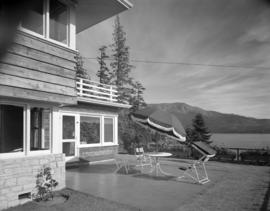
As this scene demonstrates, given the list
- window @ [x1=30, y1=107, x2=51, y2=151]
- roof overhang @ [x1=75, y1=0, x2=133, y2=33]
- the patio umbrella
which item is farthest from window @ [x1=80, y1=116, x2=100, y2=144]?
roof overhang @ [x1=75, y1=0, x2=133, y2=33]

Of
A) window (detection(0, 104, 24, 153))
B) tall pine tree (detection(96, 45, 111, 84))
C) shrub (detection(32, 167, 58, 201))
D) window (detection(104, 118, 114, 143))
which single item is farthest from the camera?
tall pine tree (detection(96, 45, 111, 84))

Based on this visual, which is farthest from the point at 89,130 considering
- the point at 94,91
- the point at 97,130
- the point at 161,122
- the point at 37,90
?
the point at 37,90

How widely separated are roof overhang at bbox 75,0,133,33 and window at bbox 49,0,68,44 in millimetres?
537

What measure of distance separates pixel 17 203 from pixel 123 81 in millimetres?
21102

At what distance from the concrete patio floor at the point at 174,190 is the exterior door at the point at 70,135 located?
6.04 feet

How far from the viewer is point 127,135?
15.7 m

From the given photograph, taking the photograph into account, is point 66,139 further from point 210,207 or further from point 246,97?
point 246,97

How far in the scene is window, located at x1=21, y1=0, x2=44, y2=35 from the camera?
14.9ft

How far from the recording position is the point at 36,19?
15.4ft

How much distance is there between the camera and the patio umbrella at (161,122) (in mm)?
5875

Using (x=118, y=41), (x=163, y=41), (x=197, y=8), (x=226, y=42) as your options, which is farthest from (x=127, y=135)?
(x=118, y=41)

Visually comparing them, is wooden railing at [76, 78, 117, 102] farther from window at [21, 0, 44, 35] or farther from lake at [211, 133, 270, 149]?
lake at [211, 133, 270, 149]

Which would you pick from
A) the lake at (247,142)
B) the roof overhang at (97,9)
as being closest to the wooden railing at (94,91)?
the roof overhang at (97,9)

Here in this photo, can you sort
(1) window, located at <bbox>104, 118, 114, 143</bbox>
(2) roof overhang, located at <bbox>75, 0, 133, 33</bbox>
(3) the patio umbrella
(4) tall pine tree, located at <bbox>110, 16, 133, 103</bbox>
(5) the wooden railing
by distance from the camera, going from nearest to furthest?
(2) roof overhang, located at <bbox>75, 0, 133, 33</bbox> < (3) the patio umbrella < (5) the wooden railing < (1) window, located at <bbox>104, 118, 114, 143</bbox> < (4) tall pine tree, located at <bbox>110, 16, 133, 103</bbox>
